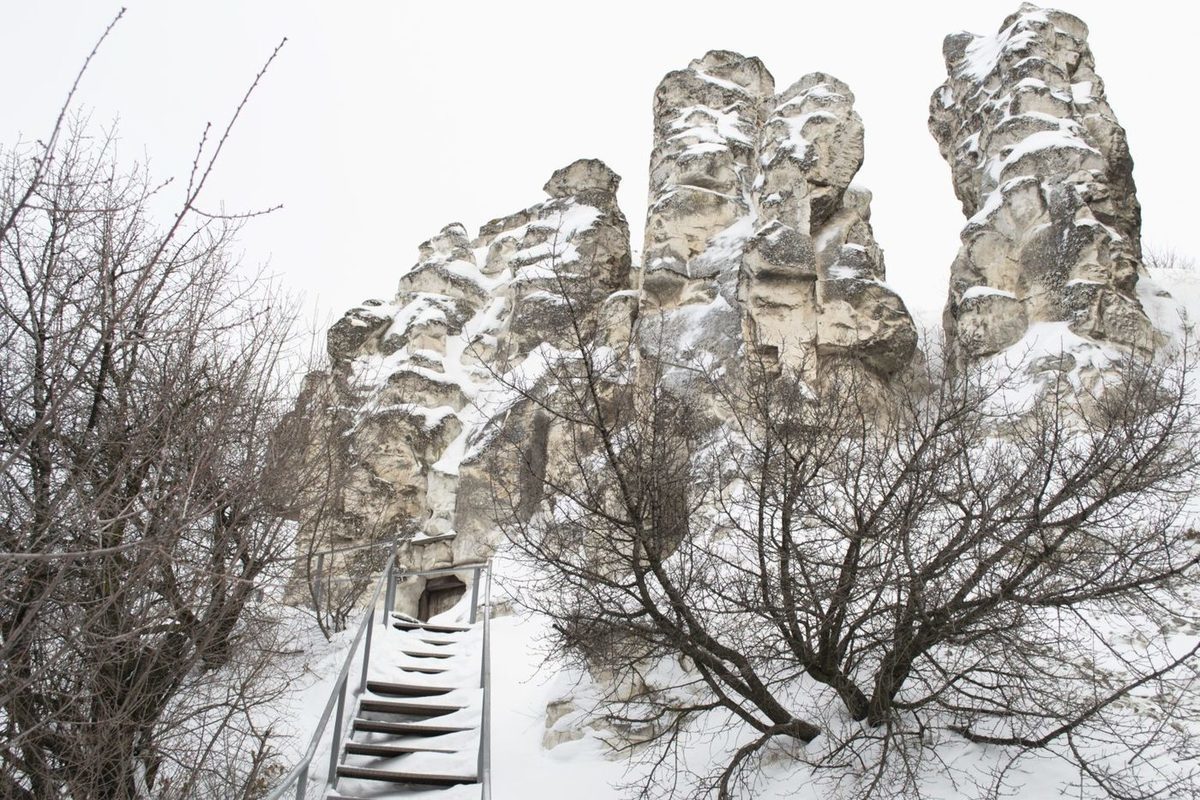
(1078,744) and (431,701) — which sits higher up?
(431,701)

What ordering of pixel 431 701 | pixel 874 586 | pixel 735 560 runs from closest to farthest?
pixel 874 586
pixel 431 701
pixel 735 560

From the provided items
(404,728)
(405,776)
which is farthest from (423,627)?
(405,776)

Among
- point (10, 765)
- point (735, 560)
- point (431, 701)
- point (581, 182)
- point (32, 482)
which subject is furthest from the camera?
point (581, 182)

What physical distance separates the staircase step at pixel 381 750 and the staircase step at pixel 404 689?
3.82ft

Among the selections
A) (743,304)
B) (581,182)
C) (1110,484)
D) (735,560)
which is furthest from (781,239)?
(1110,484)

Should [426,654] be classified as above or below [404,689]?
A: above

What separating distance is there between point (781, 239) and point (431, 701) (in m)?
12.4

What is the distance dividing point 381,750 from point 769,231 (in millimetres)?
13420

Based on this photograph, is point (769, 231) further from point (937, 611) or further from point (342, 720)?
point (342, 720)

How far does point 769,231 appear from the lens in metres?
17.4

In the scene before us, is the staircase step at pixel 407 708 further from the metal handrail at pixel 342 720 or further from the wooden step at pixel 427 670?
the wooden step at pixel 427 670

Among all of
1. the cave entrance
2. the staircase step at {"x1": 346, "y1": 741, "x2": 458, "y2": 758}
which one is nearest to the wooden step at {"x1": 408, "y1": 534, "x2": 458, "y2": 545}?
the cave entrance

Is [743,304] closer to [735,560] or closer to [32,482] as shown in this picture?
[735,560]

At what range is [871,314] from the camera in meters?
17.5
